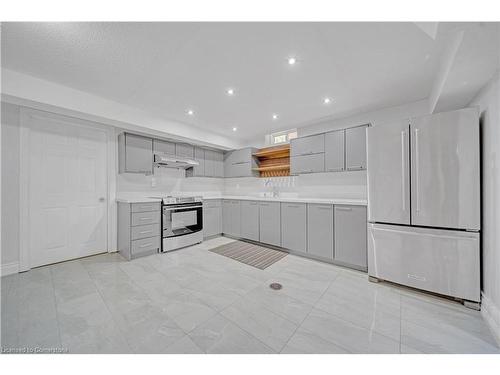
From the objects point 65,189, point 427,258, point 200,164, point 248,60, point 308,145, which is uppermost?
point 248,60

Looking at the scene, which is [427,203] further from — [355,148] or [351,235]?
[355,148]

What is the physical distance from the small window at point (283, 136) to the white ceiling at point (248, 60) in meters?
1.12

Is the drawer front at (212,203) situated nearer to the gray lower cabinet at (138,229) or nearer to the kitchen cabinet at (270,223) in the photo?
the gray lower cabinet at (138,229)

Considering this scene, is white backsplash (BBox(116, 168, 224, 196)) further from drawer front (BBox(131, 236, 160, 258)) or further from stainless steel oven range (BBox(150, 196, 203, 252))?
drawer front (BBox(131, 236, 160, 258))

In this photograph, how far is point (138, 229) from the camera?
302 centimetres

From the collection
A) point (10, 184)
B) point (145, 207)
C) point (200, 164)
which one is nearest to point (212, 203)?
point (200, 164)

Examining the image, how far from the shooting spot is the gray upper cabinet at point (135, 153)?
3305mm

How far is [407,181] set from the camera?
81.4 inches

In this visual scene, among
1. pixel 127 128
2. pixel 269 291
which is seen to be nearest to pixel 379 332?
pixel 269 291

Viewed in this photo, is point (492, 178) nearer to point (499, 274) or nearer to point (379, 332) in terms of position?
point (499, 274)

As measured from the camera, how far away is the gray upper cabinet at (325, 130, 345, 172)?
317 centimetres

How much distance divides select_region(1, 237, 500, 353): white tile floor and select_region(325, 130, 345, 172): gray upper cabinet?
1.63m

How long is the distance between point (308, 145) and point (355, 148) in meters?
0.80
